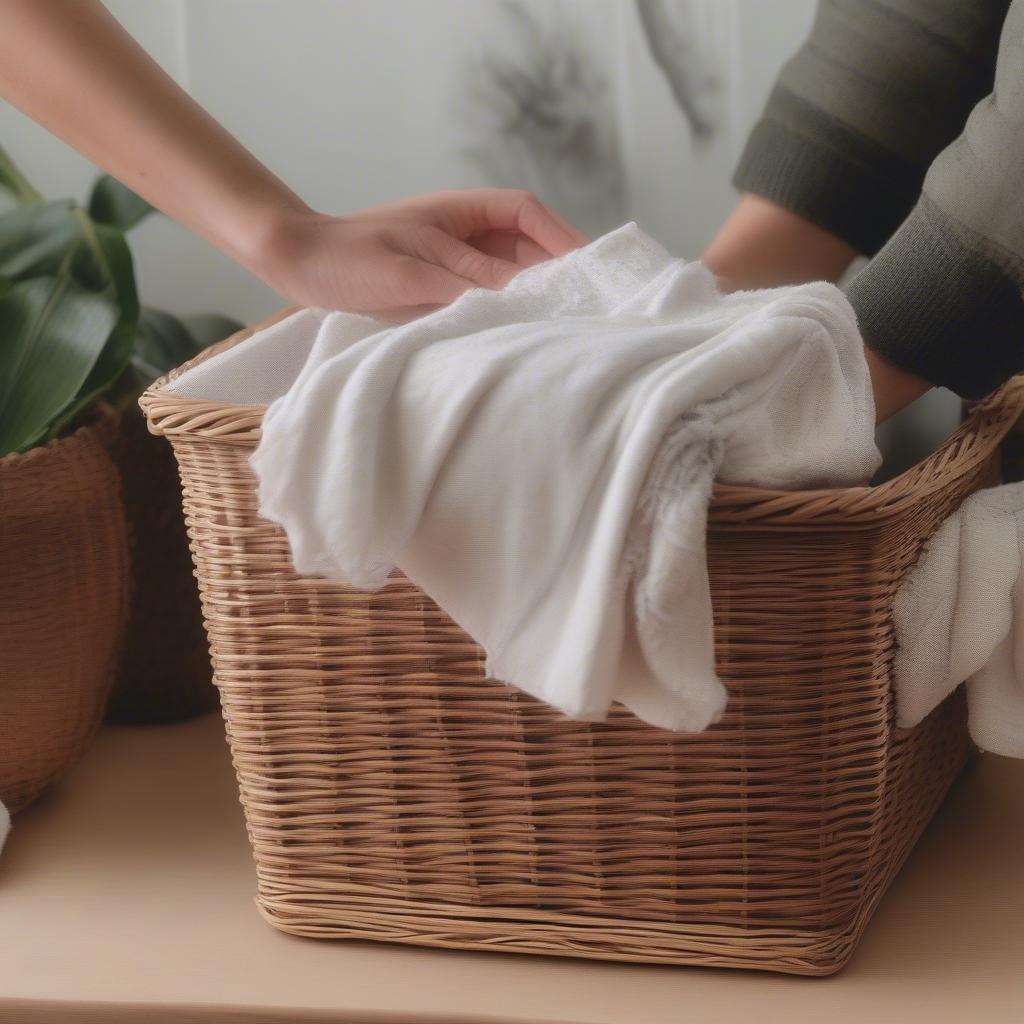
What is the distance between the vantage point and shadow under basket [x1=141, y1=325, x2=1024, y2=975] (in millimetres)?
631

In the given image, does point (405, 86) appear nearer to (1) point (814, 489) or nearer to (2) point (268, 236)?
(2) point (268, 236)

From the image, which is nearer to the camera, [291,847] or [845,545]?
[845,545]

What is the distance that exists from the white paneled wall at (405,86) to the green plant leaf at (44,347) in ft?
0.89

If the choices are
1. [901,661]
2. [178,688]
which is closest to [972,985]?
[901,661]

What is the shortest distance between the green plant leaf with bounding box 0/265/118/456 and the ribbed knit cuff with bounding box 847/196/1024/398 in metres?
0.54

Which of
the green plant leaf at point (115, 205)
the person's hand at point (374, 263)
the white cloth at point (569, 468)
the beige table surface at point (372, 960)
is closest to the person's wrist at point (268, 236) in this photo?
the person's hand at point (374, 263)

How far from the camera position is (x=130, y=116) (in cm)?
78

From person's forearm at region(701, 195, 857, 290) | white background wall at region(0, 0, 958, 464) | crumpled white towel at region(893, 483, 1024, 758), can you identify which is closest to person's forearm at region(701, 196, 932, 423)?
person's forearm at region(701, 195, 857, 290)

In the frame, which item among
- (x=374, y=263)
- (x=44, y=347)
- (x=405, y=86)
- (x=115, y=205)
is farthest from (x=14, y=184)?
(x=374, y=263)

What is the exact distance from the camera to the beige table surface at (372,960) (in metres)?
0.67

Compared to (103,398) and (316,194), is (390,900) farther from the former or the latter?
(316,194)

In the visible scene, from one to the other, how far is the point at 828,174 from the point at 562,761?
0.52 metres

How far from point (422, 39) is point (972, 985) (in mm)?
854

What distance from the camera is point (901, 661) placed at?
67cm
